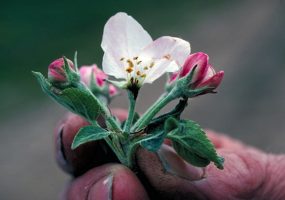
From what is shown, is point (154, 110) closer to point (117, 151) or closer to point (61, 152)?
point (117, 151)

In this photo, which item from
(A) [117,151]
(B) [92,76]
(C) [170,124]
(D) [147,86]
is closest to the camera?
(C) [170,124]

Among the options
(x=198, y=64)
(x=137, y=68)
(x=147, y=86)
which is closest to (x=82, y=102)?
(x=137, y=68)

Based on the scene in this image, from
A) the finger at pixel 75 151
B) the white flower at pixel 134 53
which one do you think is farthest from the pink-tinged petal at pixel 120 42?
the finger at pixel 75 151

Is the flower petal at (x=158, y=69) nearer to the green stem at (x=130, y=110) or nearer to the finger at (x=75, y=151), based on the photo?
the green stem at (x=130, y=110)

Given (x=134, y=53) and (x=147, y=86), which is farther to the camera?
(x=147, y=86)

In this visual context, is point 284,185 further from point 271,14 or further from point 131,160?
point 271,14

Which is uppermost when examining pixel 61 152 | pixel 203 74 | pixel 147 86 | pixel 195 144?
pixel 203 74
